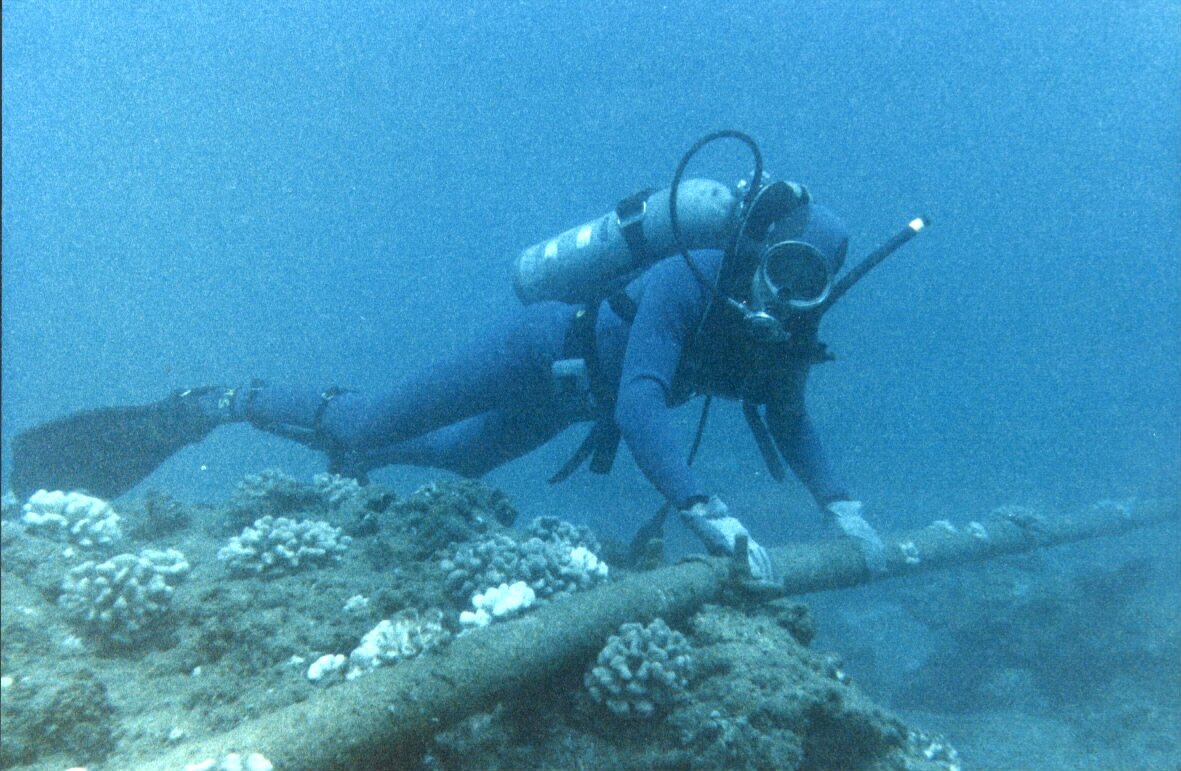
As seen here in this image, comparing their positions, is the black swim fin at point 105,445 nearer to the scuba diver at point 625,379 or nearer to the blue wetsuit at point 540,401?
the scuba diver at point 625,379

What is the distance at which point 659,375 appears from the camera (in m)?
4.97

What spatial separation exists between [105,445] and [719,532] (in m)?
5.82

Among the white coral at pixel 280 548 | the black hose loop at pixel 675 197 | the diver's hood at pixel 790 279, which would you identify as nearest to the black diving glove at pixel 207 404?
the white coral at pixel 280 548

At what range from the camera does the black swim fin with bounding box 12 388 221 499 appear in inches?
222

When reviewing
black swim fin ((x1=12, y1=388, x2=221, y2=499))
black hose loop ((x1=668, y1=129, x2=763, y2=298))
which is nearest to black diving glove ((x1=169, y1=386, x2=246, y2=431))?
black swim fin ((x1=12, y1=388, x2=221, y2=499))

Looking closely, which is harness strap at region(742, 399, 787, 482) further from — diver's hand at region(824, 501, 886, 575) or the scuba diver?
diver's hand at region(824, 501, 886, 575)

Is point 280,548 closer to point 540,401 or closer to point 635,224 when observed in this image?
point 540,401

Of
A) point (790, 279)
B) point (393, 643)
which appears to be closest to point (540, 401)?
point (790, 279)

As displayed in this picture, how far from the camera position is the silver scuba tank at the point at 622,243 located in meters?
5.81

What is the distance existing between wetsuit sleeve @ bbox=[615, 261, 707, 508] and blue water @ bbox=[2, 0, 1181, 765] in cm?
6006

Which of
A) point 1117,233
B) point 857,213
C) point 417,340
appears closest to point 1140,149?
point 1117,233

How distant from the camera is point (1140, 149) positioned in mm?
136500

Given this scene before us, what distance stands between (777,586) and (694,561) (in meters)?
0.54

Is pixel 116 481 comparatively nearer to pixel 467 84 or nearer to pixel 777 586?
pixel 777 586
